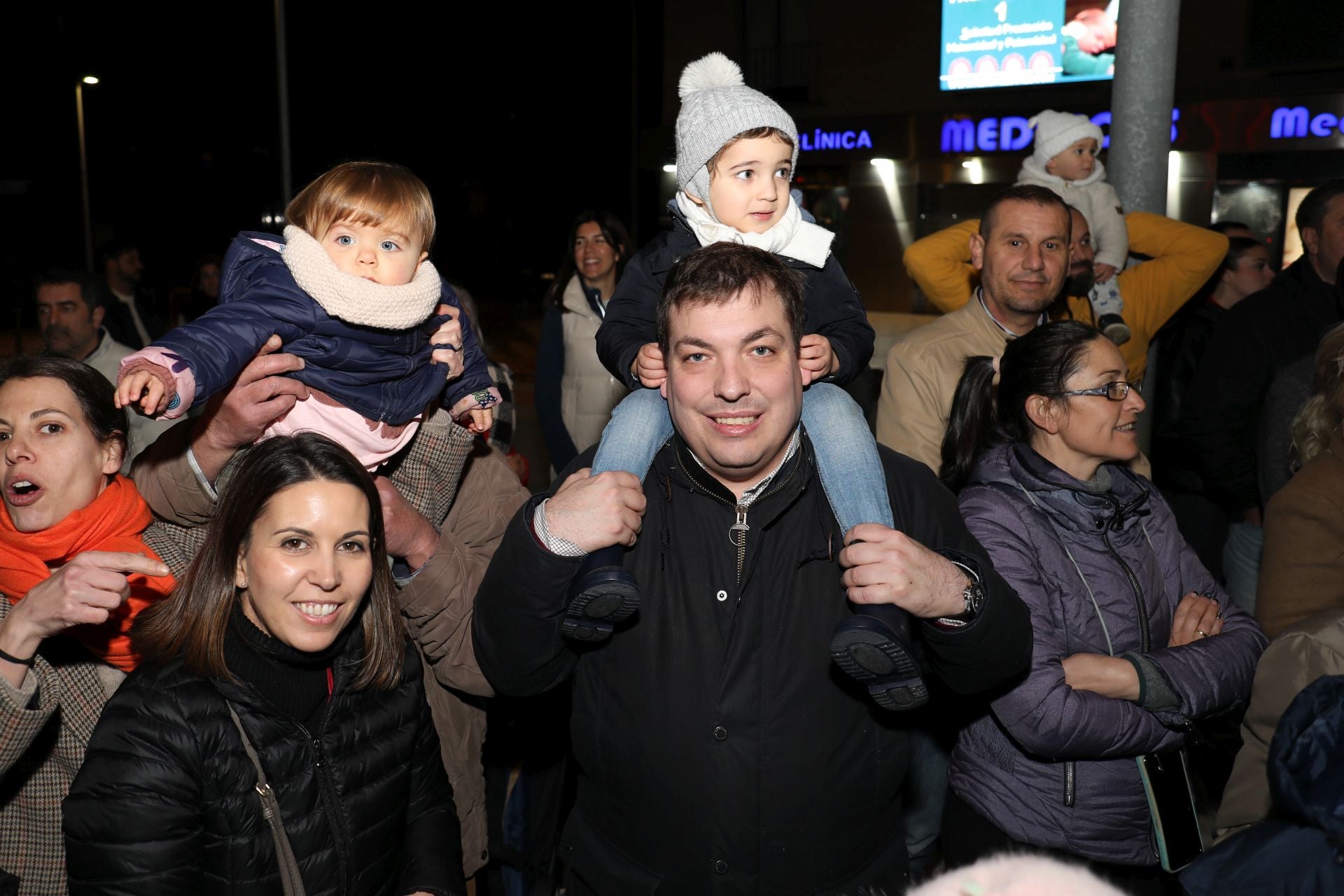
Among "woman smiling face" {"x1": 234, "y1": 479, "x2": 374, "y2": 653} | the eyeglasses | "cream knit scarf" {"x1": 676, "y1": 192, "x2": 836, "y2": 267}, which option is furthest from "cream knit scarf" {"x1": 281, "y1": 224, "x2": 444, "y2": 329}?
the eyeglasses

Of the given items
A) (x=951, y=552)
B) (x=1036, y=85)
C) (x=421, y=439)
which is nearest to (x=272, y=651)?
(x=421, y=439)

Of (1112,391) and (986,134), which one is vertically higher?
(986,134)

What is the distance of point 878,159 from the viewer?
18.4 metres

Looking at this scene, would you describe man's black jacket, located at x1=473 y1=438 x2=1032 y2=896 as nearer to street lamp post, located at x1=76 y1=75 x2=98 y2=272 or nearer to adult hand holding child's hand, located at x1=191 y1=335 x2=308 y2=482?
adult hand holding child's hand, located at x1=191 y1=335 x2=308 y2=482

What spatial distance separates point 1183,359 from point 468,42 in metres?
34.8

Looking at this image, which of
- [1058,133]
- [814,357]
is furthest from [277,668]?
[1058,133]

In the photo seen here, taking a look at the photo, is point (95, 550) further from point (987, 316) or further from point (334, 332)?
point (987, 316)

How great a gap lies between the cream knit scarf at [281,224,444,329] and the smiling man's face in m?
0.81

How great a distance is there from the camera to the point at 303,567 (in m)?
2.43

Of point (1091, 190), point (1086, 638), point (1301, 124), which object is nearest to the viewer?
point (1086, 638)

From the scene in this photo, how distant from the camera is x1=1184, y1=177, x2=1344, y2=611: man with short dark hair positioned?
4.78 meters

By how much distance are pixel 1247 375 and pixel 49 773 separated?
474 cm

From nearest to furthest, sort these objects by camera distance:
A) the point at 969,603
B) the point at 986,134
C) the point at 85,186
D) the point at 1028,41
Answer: the point at 969,603
the point at 1028,41
the point at 986,134
the point at 85,186

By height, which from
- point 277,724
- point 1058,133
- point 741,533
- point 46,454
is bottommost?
point 277,724
